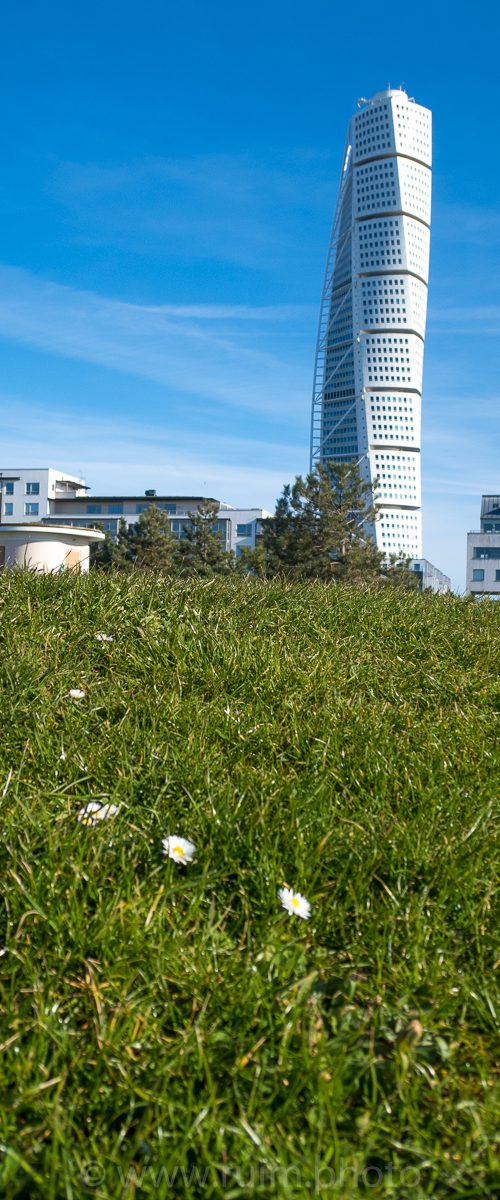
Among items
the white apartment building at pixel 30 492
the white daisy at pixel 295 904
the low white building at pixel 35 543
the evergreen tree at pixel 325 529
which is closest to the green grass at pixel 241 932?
the white daisy at pixel 295 904

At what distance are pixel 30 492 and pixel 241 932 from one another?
13155 cm

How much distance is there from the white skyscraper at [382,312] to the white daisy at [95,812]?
157420 mm

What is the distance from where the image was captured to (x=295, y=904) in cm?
261

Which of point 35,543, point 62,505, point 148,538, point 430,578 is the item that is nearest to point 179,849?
point 35,543

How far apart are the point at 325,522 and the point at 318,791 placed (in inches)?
1597

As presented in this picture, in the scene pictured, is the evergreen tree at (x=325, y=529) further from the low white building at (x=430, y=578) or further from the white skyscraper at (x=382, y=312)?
the white skyscraper at (x=382, y=312)

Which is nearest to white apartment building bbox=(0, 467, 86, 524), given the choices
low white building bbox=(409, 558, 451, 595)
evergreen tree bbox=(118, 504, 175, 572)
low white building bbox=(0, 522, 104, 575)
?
low white building bbox=(409, 558, 451, 595)

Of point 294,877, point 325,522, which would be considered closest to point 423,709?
point 294,877

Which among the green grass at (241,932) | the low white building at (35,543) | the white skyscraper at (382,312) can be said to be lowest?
the green grass at (241,932)

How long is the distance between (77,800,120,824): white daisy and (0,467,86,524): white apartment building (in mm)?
126488

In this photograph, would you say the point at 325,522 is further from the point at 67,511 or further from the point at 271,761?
the point at 67,511

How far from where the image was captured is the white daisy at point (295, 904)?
2582 millimetres

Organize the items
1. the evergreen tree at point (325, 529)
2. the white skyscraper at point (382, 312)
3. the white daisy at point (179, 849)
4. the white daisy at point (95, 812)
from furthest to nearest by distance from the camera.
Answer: the white skyscraper at point (382, 312) < the evergreen tree at point (325, 529) < the white daisy at point (95, 812) < the white daisy at point (179, 849)

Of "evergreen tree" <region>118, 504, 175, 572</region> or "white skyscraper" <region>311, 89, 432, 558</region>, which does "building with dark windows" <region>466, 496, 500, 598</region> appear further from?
"evergreen tree" <region>118, 504, 175, 572</region>
